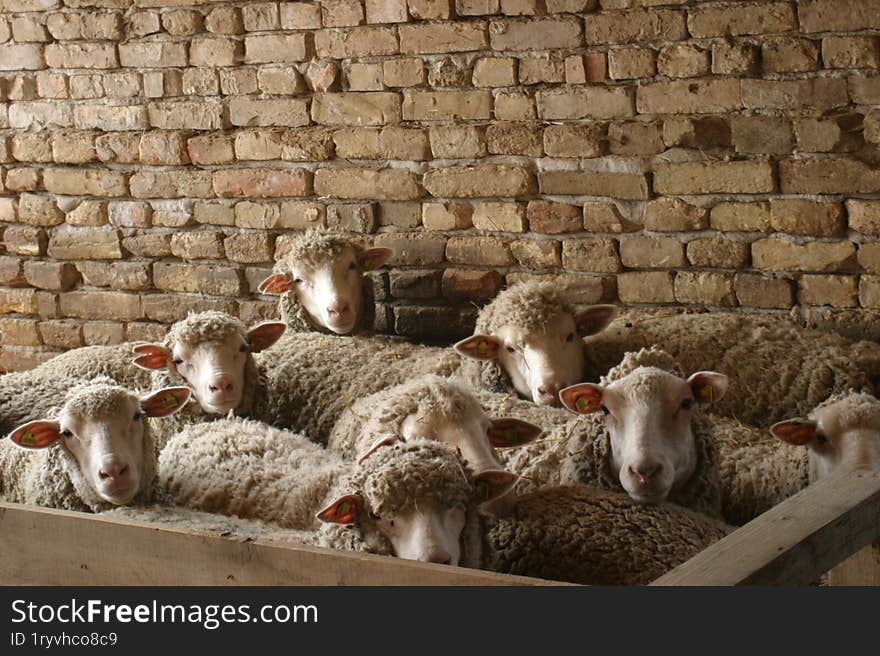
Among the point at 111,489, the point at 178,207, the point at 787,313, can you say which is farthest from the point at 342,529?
the point at 178,207

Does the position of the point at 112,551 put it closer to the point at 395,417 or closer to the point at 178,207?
the point at 395,417

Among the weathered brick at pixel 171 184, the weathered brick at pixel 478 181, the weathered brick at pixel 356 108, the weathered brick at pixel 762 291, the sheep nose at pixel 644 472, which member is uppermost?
the weathered brick at pixel 356 108

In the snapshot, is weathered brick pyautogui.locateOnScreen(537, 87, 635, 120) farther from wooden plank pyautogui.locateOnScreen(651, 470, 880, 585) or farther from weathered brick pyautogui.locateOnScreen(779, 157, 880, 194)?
wooden plank pyautogui.locateOnScreen(651, 470, 880, 585)

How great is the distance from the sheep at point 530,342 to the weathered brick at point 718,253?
14.8 inches

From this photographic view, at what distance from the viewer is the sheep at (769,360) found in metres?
4.12

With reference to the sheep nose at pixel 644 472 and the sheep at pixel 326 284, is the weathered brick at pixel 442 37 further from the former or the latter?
the sheep nose at pixel 644 472

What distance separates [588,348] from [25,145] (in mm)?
2863

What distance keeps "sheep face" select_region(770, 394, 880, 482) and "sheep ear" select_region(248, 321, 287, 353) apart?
75.8 inches

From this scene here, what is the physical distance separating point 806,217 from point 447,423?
1.69 meters

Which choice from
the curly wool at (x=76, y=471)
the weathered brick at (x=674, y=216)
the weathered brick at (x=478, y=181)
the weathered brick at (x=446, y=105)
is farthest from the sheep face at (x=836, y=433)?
the weathered brick at (x=446, y=105)

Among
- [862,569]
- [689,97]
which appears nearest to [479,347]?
[689,97]

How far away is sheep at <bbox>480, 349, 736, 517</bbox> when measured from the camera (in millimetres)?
3146

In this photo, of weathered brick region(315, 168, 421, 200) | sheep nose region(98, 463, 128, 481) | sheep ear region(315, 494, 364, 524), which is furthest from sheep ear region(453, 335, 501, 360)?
sheep ear region(315, 494, 364, 524)

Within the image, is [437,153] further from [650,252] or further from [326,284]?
[650,252]
